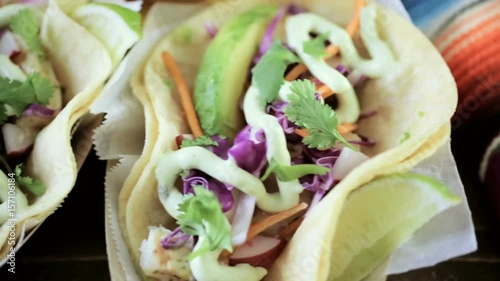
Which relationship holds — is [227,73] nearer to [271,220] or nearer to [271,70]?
[271,70]

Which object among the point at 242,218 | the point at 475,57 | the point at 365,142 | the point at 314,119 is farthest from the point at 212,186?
the point at 475,57

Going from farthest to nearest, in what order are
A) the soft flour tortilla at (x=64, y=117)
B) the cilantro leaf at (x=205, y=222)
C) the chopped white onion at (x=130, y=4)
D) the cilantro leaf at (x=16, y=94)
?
the chopped white onion at (x=130, y=4) < the cilantro leaf at (x=16, y=94) < the soft flour tortilla at (x=64, y=117) < the cilantro leaf at (x=205, y=222)

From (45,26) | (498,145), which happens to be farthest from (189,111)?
(498,145)

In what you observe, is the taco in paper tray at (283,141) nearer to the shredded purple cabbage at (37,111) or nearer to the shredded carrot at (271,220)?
the shredded carrot at (271,220)

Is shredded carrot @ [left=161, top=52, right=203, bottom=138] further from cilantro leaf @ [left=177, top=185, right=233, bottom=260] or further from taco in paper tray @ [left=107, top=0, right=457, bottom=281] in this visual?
cilantro leaf @ [left=177, top=185, right=233, bottom=260]

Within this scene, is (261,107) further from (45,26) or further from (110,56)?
(45,26)

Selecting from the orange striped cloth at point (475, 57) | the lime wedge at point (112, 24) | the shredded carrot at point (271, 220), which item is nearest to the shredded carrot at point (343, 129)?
the shredded carrot at point (271, 220)

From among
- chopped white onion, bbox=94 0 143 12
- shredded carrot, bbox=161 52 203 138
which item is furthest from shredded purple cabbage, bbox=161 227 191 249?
chopped white onion, bbox=94 0 143 12
